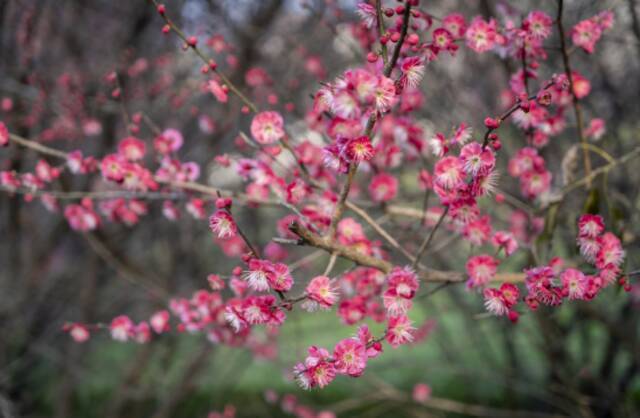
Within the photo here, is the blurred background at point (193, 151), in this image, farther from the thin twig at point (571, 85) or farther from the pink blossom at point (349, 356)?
the pink blossom at point (349, 356)

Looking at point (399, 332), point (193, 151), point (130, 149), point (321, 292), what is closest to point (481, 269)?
point (399, 332)

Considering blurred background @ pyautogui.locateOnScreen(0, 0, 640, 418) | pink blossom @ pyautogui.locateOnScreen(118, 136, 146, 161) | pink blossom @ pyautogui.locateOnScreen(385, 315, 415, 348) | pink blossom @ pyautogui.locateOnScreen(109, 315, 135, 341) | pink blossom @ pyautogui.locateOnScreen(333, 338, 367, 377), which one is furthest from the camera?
blurred background @ pyautogui.locateOnScreen(0, 0, 640, 418)

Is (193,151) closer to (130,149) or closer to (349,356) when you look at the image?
(130,149)

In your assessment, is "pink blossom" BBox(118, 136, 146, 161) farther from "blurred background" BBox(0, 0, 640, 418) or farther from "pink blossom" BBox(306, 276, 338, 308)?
"pink blossom" BBox(306, 276, 338, 308)

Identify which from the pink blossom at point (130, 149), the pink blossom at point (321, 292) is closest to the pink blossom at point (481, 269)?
the pink blossom at point (321, 292)

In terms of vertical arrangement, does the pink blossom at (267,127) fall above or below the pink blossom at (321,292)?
above

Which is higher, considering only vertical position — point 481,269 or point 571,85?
point 571,85

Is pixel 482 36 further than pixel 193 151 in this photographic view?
No

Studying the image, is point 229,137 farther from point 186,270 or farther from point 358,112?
point 358,112

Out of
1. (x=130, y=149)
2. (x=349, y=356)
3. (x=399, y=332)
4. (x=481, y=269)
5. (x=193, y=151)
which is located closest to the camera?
(x=349, y=356)

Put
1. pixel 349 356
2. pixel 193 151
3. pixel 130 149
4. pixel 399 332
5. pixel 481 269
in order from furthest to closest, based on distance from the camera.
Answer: pixel 193 151, pixel 130 149, pixel 481 269, pixel 399 332, pixel 349 356

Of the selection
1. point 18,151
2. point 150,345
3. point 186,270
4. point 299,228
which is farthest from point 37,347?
point 299,228

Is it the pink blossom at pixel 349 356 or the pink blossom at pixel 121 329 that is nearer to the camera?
the pink blossom at pixel 349 356

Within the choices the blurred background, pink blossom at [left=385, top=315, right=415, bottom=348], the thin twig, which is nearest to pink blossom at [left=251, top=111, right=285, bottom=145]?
pink blossom at [left=385, top=315, right=415, bottom=348]
